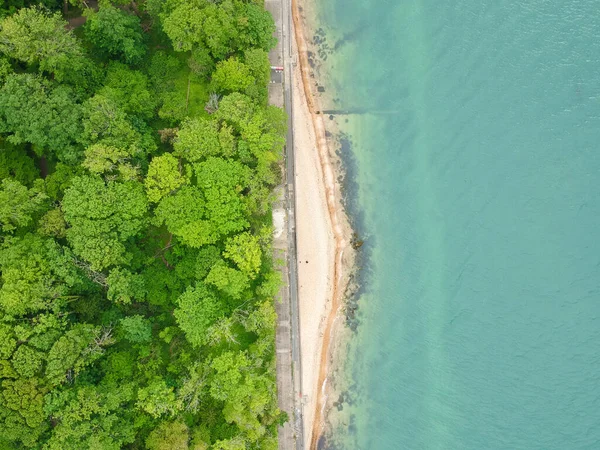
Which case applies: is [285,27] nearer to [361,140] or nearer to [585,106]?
[361,140]

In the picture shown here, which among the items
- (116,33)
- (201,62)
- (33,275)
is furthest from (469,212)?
(33,275)

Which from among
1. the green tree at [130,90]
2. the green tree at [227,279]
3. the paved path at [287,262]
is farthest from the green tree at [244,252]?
the green tree at [130,90]

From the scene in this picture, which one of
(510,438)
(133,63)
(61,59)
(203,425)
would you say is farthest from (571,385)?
(61,59)

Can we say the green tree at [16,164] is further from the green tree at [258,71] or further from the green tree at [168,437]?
the green tree at [168,437]

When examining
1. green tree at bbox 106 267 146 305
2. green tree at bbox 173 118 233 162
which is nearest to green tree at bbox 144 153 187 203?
green tree at bbox 173 118 233 162

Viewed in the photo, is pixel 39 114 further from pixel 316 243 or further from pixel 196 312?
pixel 316 243

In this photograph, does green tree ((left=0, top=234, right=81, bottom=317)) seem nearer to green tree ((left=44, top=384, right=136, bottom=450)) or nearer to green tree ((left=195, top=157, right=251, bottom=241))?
green tree ((left=44, top=384, right=136, bottom=450))
